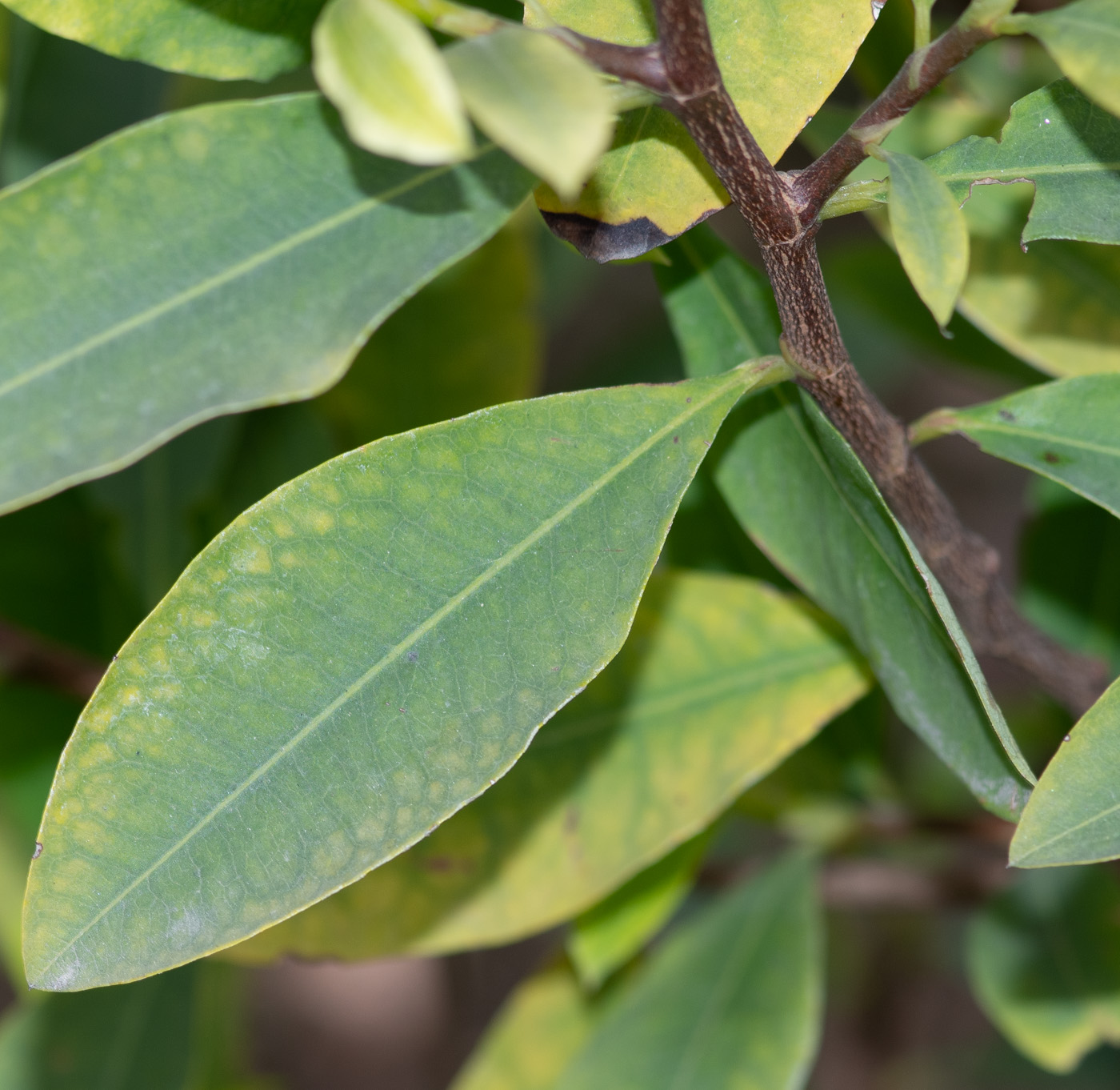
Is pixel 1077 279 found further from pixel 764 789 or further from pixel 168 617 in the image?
pixel 168 617

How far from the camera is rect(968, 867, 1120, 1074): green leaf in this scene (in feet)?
3.31

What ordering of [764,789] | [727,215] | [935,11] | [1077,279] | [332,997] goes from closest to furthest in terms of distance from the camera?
[1077,279], [935,11], [764,789], [727,215], [332,997]

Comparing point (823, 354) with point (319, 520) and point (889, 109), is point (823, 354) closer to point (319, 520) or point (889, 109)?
point (889, 109)

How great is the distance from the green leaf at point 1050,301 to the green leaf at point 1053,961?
57 cm

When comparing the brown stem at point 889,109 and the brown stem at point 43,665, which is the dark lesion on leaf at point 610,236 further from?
the brown stem at point 43,665

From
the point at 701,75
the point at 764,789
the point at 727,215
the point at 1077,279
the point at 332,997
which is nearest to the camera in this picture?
the point at 701,75

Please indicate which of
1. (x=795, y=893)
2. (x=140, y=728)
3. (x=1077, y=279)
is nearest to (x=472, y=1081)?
(x=795, y=893)

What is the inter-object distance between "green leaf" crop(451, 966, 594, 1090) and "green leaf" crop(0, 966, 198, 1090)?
28 centimetres

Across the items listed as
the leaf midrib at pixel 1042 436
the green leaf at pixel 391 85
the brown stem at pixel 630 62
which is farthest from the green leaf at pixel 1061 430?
the green leaf at pixel 391 85

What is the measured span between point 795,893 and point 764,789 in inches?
3.9

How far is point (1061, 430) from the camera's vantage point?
58 centimetres

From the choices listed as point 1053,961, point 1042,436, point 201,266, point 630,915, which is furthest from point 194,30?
point 1053,961

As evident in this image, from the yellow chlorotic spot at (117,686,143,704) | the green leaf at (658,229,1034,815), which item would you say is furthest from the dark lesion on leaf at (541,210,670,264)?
the yellow chlorotic spot at (117,686,143,704)

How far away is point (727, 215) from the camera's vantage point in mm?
1813
